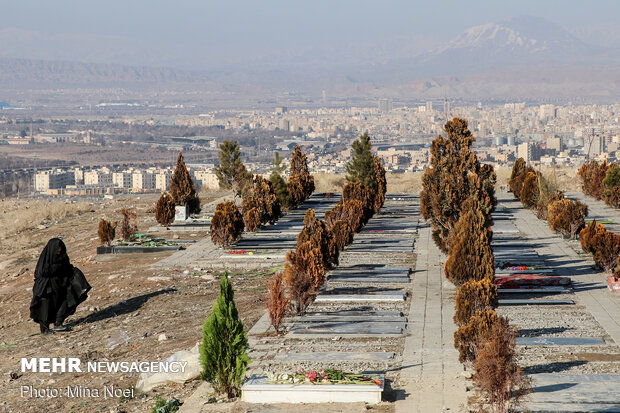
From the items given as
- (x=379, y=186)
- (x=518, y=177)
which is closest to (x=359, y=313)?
(x=379, y=186)

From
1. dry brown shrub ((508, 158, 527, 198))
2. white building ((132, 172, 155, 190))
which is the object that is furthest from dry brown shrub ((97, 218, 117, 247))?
white building ((132, 172, 155, 190))

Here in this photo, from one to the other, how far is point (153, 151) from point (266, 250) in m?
117

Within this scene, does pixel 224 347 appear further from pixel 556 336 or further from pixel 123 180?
pixel 123 180

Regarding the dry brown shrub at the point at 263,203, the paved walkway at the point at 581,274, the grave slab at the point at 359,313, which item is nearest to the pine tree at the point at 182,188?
the dry brown shrub at the point at 263,203

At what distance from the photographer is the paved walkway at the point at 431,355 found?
10611mm

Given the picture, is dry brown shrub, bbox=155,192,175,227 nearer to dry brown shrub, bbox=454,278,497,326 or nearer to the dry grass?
the dry grass

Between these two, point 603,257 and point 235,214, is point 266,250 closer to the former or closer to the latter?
point 235,214

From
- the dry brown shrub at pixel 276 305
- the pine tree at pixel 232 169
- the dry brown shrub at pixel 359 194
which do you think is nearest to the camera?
the dry brown shrub at pixel 276 305

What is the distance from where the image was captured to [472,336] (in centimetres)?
1176

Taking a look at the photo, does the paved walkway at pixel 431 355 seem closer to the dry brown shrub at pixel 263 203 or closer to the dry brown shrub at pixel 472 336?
the dry brown shrub at pixel 472 336

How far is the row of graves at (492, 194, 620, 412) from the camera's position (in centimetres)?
1069

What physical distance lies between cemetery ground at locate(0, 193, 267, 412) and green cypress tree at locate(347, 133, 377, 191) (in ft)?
26.7

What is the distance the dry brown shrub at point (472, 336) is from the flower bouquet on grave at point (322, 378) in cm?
131

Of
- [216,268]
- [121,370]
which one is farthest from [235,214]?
[121,370]
